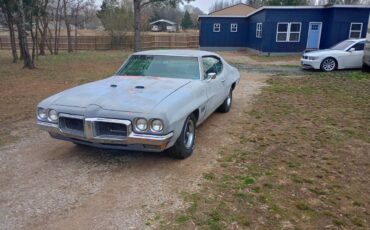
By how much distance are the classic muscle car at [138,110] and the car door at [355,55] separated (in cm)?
1123

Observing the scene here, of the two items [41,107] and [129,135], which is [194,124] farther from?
[41,107]

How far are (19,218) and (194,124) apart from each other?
2493 mm

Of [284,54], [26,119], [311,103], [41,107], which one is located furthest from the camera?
[284,54]

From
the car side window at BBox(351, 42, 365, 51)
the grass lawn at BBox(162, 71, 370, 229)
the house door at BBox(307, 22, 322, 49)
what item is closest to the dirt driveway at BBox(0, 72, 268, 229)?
the grass lawn at BBox(162, 71, 370, 229)

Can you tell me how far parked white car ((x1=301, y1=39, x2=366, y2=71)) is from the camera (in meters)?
13.8

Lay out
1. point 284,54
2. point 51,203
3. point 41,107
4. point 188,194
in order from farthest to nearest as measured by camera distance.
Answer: point 284,54 < point 41,107 < point 188,194 < point 51,203

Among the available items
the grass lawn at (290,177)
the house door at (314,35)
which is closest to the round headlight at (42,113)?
the grass lawn at (290,177)

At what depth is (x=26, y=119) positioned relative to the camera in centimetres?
626

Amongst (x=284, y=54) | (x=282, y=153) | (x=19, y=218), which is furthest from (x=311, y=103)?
(x=284, y=54)

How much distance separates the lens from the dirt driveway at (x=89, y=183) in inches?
118

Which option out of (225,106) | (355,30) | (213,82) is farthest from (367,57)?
(213,82)

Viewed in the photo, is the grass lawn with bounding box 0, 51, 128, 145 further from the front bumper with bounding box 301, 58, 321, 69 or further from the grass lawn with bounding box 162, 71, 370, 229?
the front bumper with bounding box 301, 58, 321, 69

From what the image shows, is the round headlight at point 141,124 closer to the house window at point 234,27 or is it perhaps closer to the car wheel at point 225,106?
the car wheel at point 225,106

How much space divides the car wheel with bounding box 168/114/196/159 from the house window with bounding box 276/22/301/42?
64.5 ft
